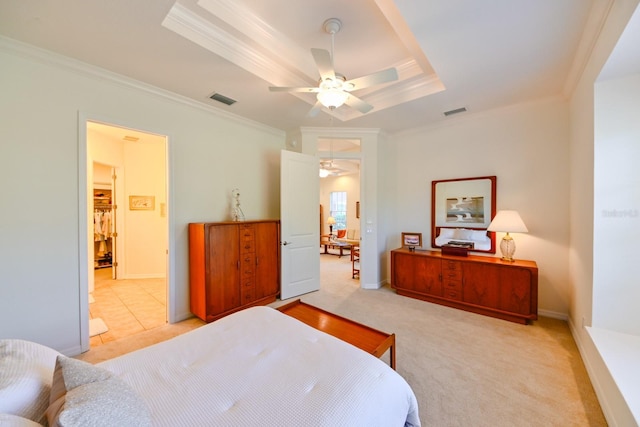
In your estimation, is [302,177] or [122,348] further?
[302,177]

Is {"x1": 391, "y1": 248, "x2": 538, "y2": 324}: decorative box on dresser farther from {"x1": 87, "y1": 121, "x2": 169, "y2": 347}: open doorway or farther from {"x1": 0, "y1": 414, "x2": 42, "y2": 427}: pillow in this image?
{"x1": 87, "y1": 121, "x2": 169, "y2": 347}: open doorway

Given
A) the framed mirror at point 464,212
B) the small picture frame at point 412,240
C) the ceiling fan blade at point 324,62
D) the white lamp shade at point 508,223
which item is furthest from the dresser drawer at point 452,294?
the ceiling fan blade at point 324,62

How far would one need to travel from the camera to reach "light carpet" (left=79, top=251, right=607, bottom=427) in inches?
66.0

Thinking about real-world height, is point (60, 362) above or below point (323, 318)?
above

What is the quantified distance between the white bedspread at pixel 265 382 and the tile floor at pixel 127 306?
1929 millimetres

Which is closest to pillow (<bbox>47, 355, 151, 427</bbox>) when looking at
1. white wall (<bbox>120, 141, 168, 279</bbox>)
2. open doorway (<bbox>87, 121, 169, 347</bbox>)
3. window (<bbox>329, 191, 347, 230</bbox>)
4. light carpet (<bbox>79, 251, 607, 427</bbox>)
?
light carpet (<bbox>79, 251, 607, 427</bbox>)

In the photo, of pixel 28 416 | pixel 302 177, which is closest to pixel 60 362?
pixel 28 416

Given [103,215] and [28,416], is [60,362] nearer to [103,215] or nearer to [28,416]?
[28,416]

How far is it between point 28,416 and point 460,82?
3.81m

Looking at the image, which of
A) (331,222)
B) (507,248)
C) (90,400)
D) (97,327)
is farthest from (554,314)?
(331,222)

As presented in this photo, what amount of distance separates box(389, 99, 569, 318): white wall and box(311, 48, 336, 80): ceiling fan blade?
8.72 feet

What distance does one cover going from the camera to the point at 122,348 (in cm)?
247

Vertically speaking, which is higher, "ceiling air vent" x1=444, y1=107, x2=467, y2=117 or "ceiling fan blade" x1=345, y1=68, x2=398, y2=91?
"ceiling air vent" x1=444, y1=107, x2=467, y2=117

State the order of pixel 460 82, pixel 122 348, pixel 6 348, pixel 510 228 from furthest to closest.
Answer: pixel 510 228 → pixel 460 82 → pixel 122 348 → pixel 6 348
